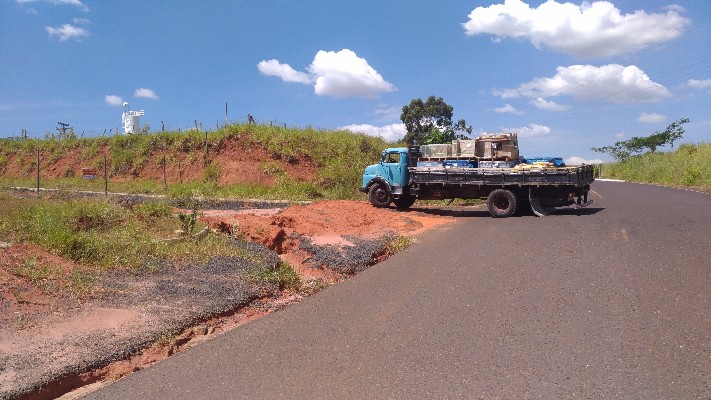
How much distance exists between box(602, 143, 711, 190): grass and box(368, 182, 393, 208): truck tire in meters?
23.6

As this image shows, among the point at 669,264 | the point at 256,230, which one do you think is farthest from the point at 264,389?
the point at 256,230

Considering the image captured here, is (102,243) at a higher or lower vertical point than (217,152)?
lower

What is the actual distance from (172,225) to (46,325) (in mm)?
7442

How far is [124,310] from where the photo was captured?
23.2 feet

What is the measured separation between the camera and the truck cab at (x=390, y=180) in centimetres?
2219

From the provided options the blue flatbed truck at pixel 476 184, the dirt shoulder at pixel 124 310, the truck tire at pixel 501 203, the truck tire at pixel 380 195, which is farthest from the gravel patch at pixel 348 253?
the truck tire at pixel 380 195

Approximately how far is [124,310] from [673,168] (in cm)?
5096

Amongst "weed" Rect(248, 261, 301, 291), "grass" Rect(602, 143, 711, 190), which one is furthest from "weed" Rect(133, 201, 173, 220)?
"grass" Rect(602, 143, 711, 190)

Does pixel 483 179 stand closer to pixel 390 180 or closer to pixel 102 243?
pixel 390 180

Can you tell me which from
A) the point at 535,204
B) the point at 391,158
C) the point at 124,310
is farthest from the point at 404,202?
the point at 124,310

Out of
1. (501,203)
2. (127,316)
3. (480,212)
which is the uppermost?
(501,203)

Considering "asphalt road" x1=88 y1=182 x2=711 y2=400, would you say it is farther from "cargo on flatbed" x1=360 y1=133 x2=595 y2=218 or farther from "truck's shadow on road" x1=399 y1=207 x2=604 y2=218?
"truck's shadow on road" x1=399 y1=207 x2=604 y2=218

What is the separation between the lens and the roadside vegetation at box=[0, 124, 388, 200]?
103ft

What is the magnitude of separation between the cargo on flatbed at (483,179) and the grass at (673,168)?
20384 mm
